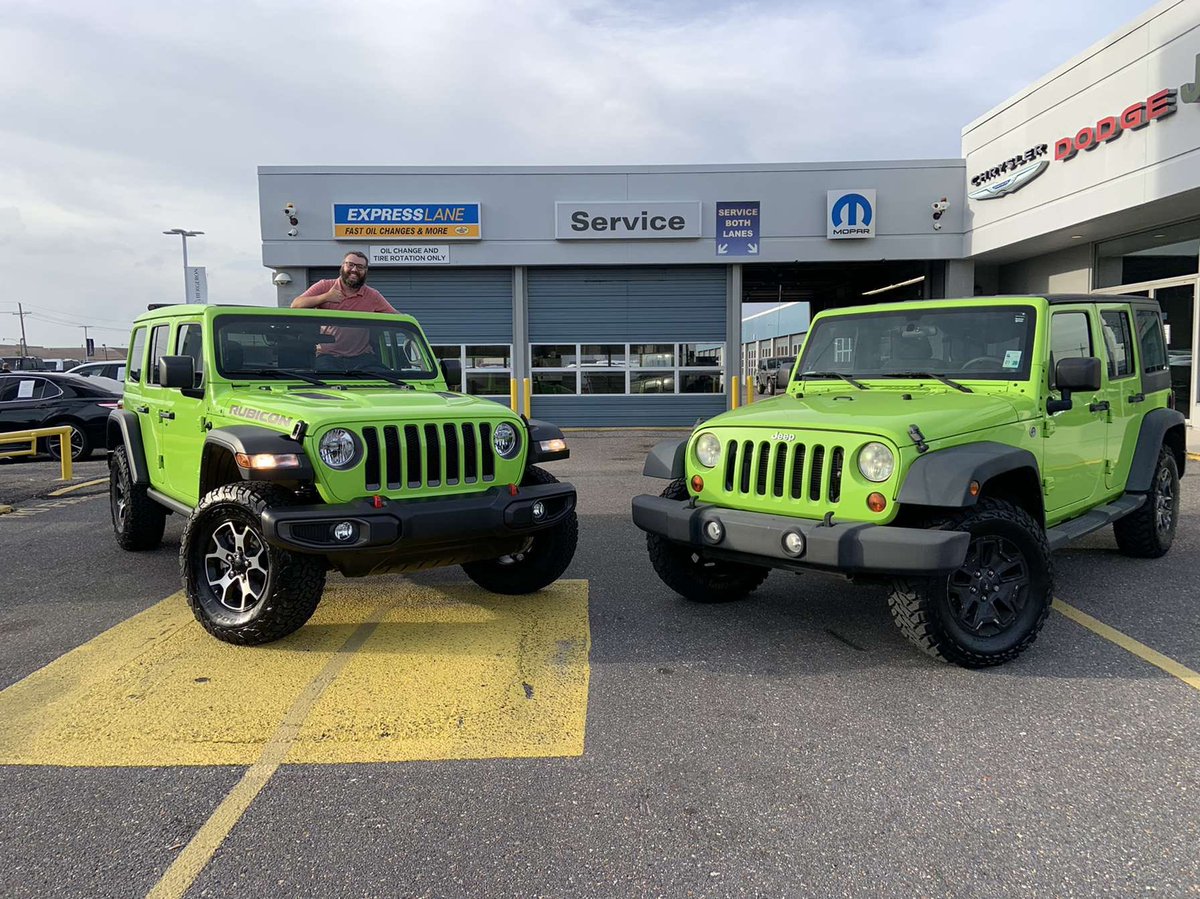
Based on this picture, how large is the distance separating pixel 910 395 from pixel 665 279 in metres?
15.9

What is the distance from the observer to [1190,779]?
9.37 feet

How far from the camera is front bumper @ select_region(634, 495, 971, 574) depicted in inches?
135

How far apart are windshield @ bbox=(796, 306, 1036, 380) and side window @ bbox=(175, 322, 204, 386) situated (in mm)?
3858

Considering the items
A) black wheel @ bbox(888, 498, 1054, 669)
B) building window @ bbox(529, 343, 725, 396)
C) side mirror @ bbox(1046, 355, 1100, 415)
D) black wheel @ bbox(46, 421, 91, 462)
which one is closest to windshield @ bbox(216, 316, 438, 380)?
black wheel @ bbox(888, 498, 1054, 669)

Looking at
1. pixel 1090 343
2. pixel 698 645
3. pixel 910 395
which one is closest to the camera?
pixel 698 645

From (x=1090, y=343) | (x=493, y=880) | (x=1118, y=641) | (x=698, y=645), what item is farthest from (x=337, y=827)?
(x=1090, y=343)

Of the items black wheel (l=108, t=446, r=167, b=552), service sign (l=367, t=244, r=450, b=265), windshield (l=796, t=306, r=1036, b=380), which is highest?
service sign (l=367, t=244, r=450, b=265)

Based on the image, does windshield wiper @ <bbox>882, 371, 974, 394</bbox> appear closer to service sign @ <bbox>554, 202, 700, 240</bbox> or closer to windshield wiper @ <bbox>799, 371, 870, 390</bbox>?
windshield wiper @ <bbox>799, 371, 870, 390</bbox>

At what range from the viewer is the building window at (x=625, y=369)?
2027 centimetres

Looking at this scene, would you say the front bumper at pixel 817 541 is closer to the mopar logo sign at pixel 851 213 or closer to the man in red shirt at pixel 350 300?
the man in red shirt at pixel 350 300

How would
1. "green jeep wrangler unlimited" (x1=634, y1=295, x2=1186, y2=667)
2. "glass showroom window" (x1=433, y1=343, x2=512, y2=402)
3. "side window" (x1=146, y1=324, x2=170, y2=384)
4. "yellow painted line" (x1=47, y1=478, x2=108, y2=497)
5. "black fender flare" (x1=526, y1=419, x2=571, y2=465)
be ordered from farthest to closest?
"glass showroom window" (x1=433, y1=343, x2=512, y2=402)
"yellow painted line" (x1=47, y1=478, x2=108, y2=497)
"side window" (x1=146, y1=324, x2=170, y2=384)
"black fender flare" (x1=526, y1=419, x2=571, y2=465)
"green jeep wrangler unlimited" (x1=634, y1=295, x2=1186, y2=667)

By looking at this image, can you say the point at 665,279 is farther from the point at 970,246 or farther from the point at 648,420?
the point at 970,246

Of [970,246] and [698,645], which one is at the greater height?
[970,246]

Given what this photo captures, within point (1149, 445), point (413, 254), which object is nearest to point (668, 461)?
point (1149, 445)
